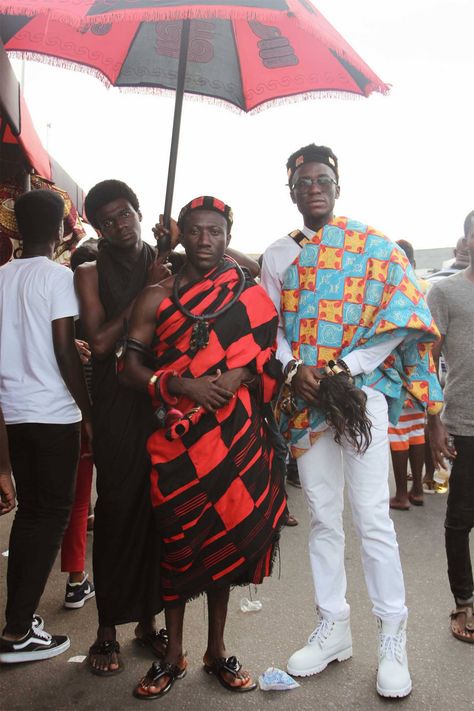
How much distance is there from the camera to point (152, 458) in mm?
2719

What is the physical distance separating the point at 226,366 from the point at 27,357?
0.98m

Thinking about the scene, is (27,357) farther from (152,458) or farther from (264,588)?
(264,588)

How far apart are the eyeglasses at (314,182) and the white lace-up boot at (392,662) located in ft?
6.25

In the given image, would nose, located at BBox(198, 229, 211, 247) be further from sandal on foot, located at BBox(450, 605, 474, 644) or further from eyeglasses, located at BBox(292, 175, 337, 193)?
sandal on foot, located at BBox(450, 605, 474, 644)

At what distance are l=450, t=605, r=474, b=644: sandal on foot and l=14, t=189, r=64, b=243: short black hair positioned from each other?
2689 millimetres

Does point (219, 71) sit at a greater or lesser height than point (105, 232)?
greater

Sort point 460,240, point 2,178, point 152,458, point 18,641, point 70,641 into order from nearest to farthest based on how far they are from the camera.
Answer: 1. point 152,458
2. point 18,641
3. point 70,641
4. point 2,178
5. point 460,240

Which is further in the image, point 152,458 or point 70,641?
point 70,641

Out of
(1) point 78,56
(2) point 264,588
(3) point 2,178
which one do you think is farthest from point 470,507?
(3) point 2,178

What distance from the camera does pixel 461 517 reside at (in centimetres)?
335

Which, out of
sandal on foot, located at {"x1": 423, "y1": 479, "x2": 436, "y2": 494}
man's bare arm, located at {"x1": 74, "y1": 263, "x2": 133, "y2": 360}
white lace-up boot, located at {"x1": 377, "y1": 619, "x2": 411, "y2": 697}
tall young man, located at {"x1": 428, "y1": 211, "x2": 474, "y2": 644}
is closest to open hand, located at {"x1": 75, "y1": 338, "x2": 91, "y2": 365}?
man's bare arm, located at {"x1": 74, "y1": 263, "x2": 133, "y2": 360}

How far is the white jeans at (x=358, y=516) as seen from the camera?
2.82 m

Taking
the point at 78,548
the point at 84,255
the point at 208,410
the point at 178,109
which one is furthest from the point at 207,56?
the point at 78,548

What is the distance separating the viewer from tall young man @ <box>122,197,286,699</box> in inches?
105
